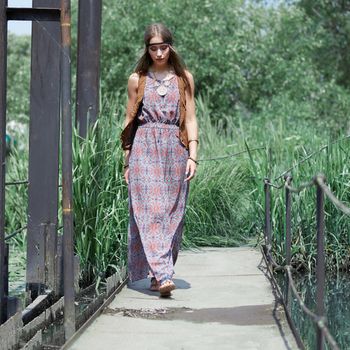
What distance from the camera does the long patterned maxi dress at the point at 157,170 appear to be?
6203 mm

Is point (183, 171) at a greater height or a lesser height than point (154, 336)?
greater

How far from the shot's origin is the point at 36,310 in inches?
221

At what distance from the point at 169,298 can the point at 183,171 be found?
0.86 meters

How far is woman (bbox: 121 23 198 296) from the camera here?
620 cm

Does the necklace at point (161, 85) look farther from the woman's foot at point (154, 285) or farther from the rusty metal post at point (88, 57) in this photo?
the rusty metal post at point (88, 57)

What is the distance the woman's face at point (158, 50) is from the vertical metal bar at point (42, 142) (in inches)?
24.4

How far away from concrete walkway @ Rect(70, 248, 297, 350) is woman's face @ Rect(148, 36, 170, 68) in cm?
157

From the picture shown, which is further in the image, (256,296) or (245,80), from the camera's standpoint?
(245,80)

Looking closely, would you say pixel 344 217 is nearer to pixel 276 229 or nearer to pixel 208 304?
pixel 276 229

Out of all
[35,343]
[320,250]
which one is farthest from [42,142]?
[320,250]

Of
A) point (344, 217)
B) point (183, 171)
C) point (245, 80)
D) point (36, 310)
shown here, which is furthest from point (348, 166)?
point (245, 80)

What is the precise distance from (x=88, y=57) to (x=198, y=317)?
3116 mm

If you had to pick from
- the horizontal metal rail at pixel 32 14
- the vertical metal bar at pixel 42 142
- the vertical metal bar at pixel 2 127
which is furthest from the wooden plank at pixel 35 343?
the horizontal metal rail at pixel 32 14

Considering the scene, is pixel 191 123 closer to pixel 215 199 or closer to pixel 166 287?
pixel 166 287
